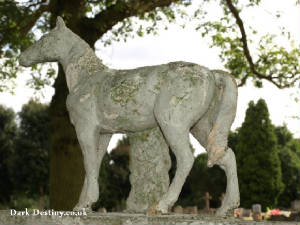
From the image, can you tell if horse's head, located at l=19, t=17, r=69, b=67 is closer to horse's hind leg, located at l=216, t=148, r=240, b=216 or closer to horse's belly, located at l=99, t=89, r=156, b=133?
horse's belly, located at l=99, t=89, r=156, b=133

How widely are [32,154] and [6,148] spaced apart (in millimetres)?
2193

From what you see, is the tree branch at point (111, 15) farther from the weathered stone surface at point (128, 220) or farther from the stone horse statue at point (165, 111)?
the weathered stone surface at point (128, 220)

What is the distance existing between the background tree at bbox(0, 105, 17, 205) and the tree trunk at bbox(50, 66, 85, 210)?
56.4ft

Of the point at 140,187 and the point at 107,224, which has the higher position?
the point at 140,187

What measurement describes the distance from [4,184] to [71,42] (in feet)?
74.0

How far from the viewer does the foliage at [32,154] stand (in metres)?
24.3

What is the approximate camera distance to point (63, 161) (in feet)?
28.4

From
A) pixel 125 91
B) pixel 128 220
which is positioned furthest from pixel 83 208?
pixel 125 91

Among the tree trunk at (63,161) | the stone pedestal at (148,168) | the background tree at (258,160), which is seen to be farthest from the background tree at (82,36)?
the background tree at (258,160)

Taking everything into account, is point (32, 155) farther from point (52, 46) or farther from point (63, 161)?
point (52, 46)

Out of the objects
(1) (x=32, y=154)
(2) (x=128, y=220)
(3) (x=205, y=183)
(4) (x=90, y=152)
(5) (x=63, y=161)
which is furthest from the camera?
(1) (x=32, y=154)

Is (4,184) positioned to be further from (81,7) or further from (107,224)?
(107,224)

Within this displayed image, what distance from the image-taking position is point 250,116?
24.2 meters

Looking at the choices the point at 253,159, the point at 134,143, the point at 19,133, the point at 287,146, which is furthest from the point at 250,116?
the point at 134,143
